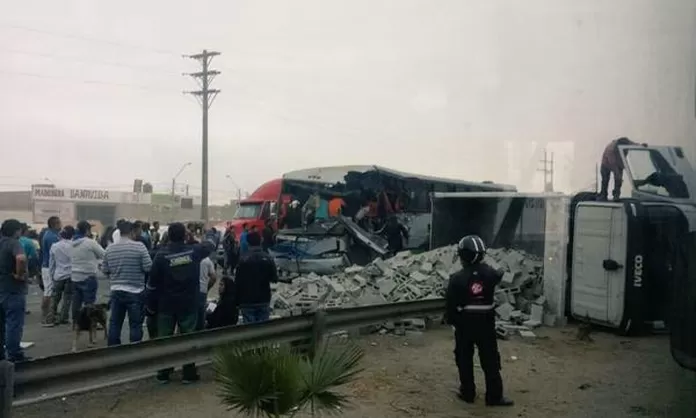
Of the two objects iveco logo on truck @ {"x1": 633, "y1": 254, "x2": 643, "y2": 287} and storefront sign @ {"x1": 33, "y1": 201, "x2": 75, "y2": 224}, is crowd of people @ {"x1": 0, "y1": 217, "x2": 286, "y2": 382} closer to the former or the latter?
iveco logo on truck @ {"x1": 633, "y1": 254, "x2": 643, "y2": 287}

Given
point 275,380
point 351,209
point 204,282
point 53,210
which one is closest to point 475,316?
point 275,380

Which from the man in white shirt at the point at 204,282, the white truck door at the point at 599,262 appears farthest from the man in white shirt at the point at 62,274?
the white truck door at the point at 599,262

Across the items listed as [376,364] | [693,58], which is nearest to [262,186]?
[376,364]

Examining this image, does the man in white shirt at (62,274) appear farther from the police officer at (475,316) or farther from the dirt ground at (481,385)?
the police officer at (475,316)

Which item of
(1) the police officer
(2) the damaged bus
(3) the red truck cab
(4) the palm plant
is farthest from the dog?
(3) the red truck cab

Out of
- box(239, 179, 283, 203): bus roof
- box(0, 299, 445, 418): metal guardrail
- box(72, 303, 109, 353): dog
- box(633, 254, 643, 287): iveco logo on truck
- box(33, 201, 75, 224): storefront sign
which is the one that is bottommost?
box(33, 201, 75, 224): storefront sign

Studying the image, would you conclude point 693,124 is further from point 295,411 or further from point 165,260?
point 165,260

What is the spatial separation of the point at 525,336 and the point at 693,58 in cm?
603

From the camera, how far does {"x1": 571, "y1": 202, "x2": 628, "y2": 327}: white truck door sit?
969 cm

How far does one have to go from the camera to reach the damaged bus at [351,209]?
59.8 feet

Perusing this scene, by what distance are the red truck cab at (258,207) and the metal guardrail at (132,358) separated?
44.5 feet

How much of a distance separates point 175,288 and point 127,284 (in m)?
1.00

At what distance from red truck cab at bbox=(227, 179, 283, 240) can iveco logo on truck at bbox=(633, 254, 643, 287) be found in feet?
43.0

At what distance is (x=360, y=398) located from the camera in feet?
20.9
